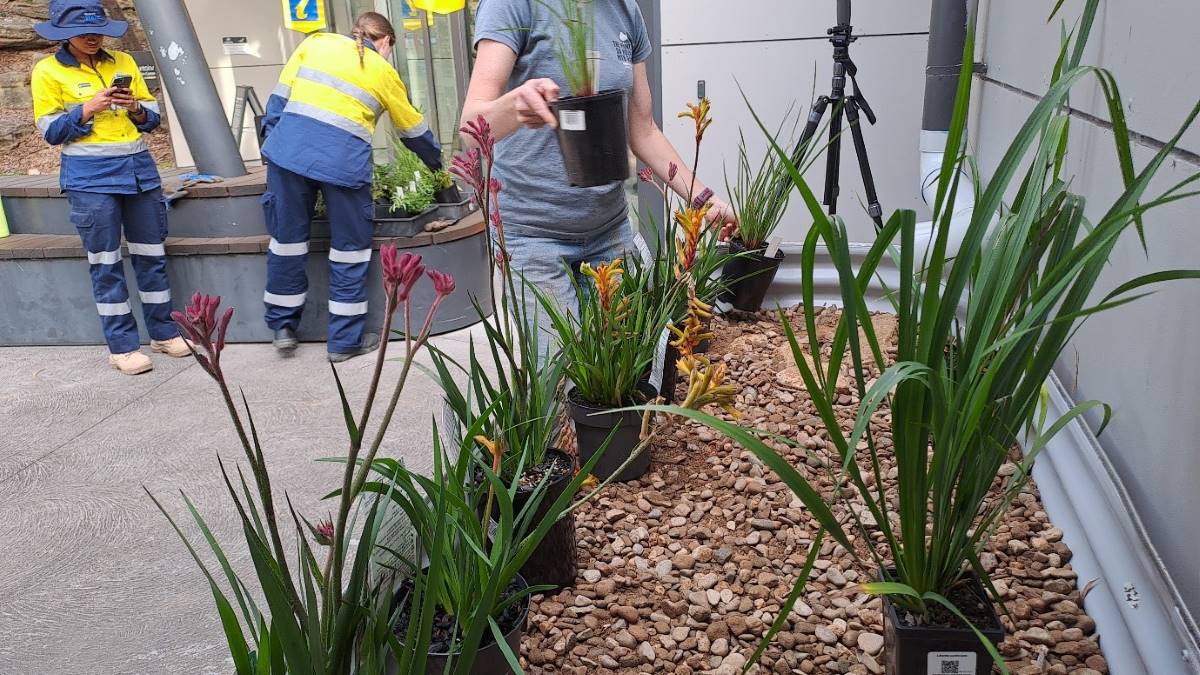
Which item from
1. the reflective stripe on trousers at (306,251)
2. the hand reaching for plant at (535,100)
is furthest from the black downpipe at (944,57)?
the reflective stripe on trousers at (306,251)

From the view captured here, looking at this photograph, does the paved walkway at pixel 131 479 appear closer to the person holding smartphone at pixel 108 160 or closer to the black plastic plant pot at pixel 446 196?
the person holding smartphone at pixel 108 160

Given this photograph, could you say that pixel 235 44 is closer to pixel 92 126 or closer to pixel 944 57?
pixel 92 126

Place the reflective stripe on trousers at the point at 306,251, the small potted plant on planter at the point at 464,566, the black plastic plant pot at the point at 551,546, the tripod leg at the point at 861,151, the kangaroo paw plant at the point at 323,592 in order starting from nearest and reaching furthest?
the kangaroo paw plant at the point at 323,592, the small potted plant on planter at the point at 464,566, the black plastic plant pot at the point at 551,546, the tripod leg at the point at 861,151, the reflective stripe on trousers at the point at 306,251

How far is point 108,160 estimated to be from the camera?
3.82 meters

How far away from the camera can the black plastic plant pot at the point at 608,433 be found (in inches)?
70.1

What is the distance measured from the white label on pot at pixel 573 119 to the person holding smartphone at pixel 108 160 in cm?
250

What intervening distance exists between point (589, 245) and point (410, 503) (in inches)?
47.2

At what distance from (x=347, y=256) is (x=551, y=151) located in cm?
226

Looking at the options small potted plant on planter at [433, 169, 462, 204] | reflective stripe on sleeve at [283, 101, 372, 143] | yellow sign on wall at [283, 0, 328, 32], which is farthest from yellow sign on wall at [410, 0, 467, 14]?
reflective stripe on sleeve at [283, 101, 372, 143]

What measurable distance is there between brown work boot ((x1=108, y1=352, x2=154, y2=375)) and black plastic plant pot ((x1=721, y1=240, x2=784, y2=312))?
2749 mm

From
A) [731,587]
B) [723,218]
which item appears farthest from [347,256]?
[731,587]

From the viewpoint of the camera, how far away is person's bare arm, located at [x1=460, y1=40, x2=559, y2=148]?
1.60 m

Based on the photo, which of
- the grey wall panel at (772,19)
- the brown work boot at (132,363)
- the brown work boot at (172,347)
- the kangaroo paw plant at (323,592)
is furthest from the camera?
the brown work boot at (172,347)

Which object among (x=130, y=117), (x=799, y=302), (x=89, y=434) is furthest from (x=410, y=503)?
(x=130, y=117)
